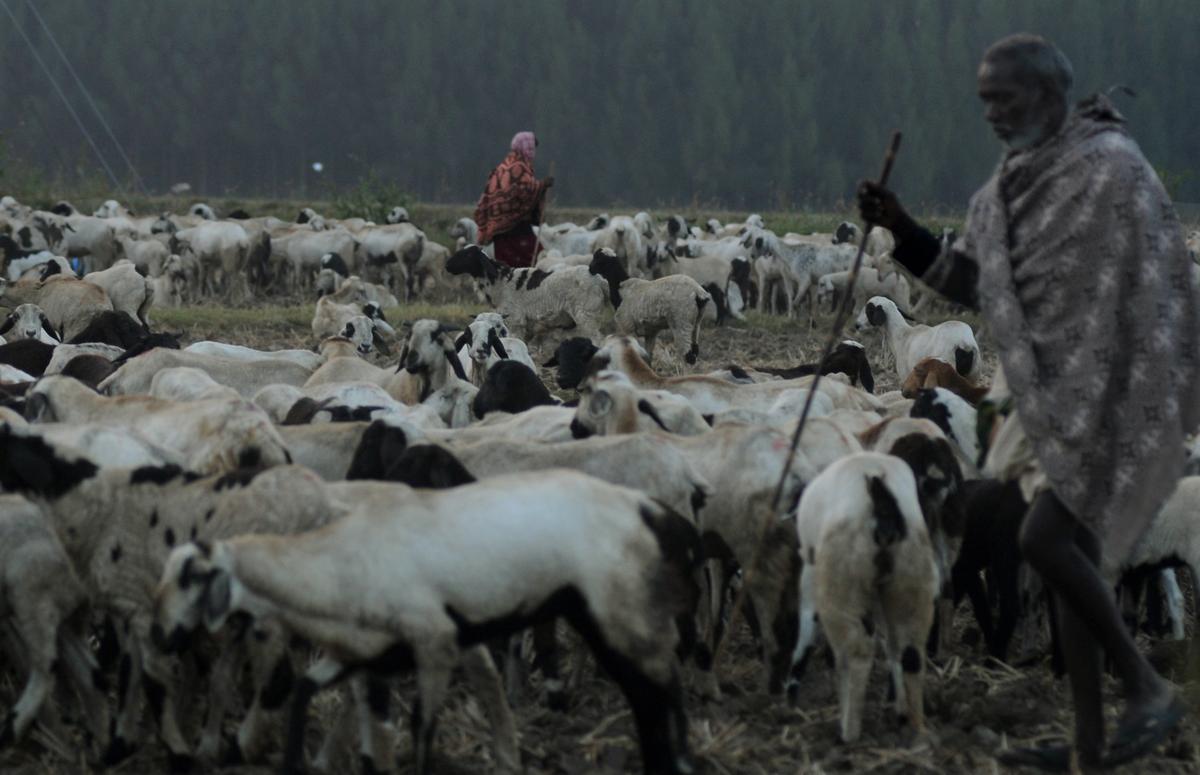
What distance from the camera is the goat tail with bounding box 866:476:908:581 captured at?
5.93 metres

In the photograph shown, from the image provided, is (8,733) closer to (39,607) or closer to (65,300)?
(39,607)

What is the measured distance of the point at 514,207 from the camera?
19.0 m

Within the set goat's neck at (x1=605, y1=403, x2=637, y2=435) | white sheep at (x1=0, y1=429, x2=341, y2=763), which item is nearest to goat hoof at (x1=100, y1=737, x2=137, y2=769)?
white sheep at (x1=0, y1=429, x2=341, y2=763)

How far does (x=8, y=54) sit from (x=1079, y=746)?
152 feet

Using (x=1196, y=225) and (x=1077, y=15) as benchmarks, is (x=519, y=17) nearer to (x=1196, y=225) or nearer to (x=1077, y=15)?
(x=1077, y=15)

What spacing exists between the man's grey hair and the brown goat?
4.95 metres

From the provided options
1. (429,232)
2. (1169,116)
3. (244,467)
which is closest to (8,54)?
(429,232)

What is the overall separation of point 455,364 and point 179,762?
596 centimetres

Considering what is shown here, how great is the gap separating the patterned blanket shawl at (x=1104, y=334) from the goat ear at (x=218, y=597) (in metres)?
2.41

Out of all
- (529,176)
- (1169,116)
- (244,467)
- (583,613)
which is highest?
(583,613)

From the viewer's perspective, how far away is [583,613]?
4973 millimetres

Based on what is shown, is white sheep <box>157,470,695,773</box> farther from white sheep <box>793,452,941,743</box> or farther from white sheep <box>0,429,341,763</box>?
white sheep <box>793,452,941,743</box>

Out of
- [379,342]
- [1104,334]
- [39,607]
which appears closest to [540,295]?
[379,342]

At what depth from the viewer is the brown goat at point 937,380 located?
32.9ft
